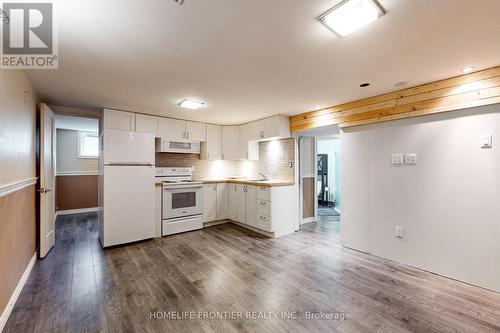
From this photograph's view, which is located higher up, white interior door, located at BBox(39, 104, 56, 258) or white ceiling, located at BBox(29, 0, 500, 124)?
white ceiling, located at BBox(29, 0, 500, 124)

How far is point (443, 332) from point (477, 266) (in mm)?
1159

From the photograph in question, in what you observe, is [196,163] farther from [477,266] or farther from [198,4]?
[477,266]

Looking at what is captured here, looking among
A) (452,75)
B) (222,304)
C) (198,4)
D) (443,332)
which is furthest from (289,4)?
(443,332)

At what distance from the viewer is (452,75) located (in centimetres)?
239

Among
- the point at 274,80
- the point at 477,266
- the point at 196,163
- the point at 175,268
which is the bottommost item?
the point at 175,268

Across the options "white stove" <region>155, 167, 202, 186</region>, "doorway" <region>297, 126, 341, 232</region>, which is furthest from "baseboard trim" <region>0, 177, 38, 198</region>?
"doorway" <region>297, 126, 341, 232</region>

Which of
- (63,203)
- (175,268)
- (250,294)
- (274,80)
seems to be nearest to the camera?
(250,294)

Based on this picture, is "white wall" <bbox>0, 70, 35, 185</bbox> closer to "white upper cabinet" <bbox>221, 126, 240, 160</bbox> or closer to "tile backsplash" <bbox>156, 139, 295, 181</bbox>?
"tile backsplash" <bbox>156, 139, 295, 181</bbox>

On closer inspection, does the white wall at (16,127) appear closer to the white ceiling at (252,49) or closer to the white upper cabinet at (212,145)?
the white ceiling at (252,49)

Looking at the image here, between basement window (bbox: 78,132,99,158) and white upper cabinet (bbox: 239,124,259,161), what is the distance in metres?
4.47

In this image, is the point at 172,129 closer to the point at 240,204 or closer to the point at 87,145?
the point at 240,204

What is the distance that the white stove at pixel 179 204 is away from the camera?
400 centimetres

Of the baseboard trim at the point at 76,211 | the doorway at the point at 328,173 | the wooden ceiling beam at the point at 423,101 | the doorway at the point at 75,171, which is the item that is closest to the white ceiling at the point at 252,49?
the wooden ceiling beam at the point at 423,101

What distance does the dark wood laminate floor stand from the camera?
1750 mm
